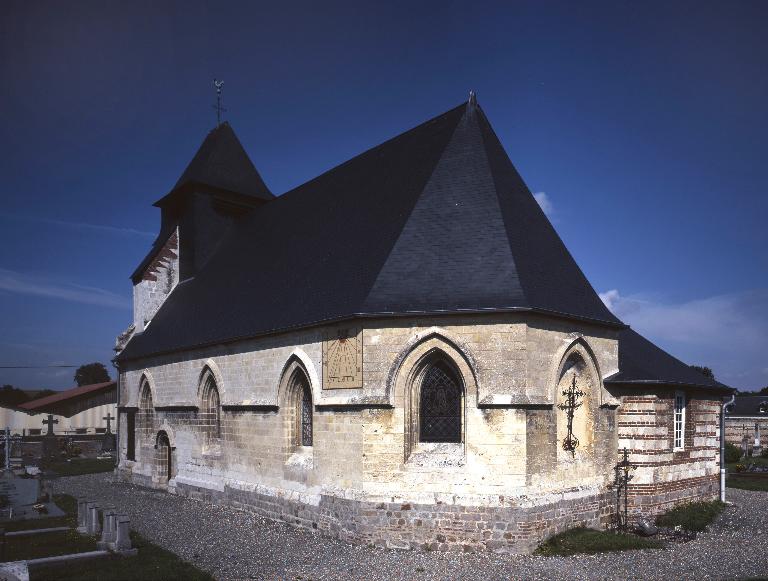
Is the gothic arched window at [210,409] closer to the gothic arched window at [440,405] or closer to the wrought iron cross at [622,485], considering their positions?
the gothic arched window at [440,405]

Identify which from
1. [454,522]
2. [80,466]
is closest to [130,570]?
[454,522]

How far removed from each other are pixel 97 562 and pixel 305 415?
5156 millimetres

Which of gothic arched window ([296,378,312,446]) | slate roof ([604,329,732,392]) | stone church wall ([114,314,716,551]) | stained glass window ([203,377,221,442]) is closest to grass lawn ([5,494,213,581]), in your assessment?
stone church wall ([114,314,716,551])

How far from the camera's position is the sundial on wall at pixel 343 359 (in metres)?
12.2

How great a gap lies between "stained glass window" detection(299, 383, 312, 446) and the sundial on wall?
1.30 meters

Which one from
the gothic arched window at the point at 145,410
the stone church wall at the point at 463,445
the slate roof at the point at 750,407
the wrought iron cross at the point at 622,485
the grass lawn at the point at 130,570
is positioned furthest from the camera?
the slate roof at the point at 750,407

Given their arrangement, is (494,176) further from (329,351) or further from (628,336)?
(628,336)

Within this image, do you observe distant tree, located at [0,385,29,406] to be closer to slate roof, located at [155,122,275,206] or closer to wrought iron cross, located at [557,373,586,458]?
slate roof, located at [155,122,275,206]

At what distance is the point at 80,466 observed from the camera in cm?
2664

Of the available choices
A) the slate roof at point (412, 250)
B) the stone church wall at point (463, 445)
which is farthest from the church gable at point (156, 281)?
the stone church wall at point (463, 445)

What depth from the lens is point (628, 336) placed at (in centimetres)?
1689

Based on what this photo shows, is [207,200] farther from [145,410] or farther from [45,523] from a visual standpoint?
[45,523]

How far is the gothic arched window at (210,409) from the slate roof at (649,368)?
995 cm

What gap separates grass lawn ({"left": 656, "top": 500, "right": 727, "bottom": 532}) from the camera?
1299cm
